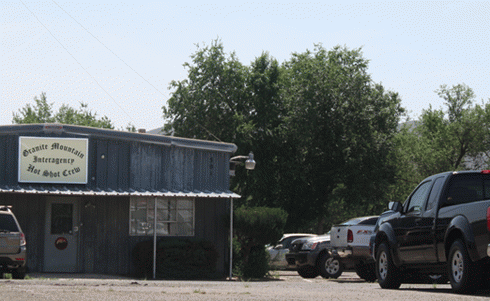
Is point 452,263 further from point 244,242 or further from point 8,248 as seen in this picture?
point 244,242

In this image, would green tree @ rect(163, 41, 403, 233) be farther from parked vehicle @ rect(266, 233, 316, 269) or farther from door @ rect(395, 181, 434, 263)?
door @ rect(395, 181, 434, 263)

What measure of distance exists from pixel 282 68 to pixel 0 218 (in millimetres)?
29303

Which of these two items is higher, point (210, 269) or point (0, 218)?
point (0, 218)

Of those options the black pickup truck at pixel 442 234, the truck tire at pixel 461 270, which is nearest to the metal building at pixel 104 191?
the black pickup truck at pixel 442 234

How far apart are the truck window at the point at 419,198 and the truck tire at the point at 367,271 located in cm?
678

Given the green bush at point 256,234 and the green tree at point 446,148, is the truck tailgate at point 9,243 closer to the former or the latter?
the green bush at point 256,234

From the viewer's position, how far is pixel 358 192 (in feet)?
135

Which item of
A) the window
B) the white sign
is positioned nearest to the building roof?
the white sign

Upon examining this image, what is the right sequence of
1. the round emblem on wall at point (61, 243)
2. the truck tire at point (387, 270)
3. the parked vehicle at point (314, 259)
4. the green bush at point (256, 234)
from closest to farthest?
the truck tire at point (387, 270)
the parked vehicle at point (314, 259)
the round emblem on wall at point (61, 243)
the green bush at point (256, 234)

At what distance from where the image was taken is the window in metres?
22.6

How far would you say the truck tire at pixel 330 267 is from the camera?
21.2 meters

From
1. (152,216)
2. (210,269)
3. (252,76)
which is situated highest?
(252,76)

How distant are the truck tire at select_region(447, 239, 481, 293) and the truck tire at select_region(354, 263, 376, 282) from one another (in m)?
8.41

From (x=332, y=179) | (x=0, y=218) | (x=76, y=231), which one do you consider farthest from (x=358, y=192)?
(x=0, y=218)
